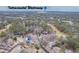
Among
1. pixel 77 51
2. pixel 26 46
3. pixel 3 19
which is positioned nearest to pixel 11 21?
pixel 3 19

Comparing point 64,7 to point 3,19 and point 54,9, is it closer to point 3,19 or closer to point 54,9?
point 54,9

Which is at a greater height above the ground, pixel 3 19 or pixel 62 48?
pixel 3 19

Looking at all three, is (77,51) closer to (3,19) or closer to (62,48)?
(62,48)

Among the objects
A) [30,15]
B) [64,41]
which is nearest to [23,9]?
[30,15]

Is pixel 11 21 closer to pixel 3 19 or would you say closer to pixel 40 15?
pixel 3 19
